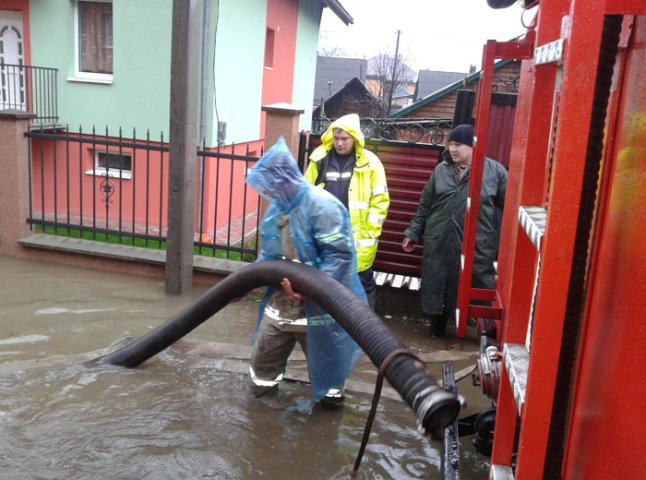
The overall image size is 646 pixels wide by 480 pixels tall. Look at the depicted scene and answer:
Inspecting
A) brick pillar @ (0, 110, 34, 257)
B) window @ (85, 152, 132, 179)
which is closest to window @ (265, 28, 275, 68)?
window @ (85, 152, 132, 179)

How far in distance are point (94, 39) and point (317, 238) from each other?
879cm

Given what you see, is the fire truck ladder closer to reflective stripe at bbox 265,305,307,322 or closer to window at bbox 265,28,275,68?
reflective stripe at bbox 265,305,307,322

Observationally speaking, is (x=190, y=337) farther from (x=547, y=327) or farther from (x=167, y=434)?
(x=547, y=327)

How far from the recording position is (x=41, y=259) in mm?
6930

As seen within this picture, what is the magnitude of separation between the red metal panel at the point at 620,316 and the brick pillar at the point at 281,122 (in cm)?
472

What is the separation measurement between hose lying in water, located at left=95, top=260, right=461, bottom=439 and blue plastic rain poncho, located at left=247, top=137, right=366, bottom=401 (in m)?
0.18

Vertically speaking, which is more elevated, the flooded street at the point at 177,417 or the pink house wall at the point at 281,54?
the pink house wall at the point at 281,54

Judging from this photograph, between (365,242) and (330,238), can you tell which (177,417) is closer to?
(330,238)

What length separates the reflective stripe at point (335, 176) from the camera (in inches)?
195

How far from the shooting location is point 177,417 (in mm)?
3672

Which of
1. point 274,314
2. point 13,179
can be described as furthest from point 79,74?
point 274,314

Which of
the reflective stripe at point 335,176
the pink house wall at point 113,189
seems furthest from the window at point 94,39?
the reflective stripe at point 335,176

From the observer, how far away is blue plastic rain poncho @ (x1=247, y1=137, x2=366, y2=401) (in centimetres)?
352

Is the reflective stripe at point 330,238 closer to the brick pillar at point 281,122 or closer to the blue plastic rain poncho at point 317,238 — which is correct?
the blue plastic rain poncho at point 317,238
